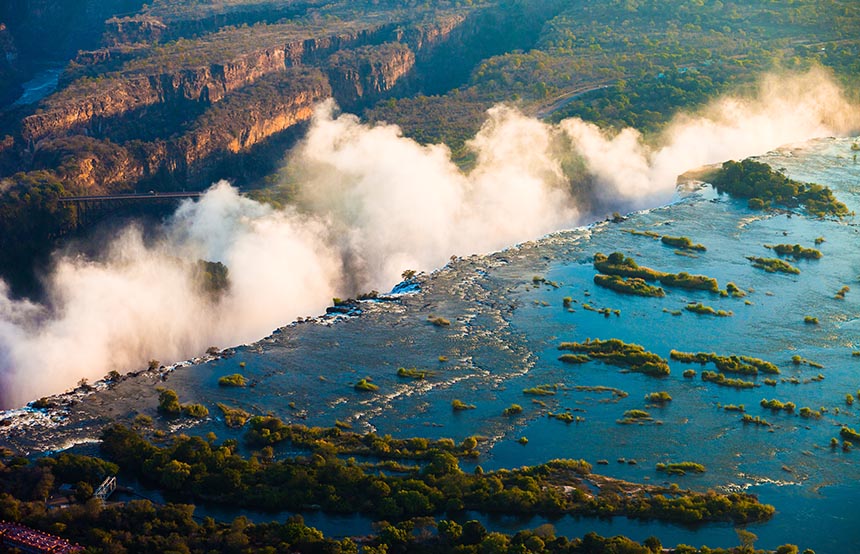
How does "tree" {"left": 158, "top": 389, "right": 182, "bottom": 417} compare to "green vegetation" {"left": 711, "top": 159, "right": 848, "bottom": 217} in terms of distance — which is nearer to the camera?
"tree" {"left": 158, "top": 389, "right": 182, "bottom": 417}

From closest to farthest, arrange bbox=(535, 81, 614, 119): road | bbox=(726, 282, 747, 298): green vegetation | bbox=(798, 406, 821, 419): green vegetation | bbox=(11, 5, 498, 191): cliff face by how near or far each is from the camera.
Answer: bbox=(798, 406, 821, 419): green vegetation
bbox=(726, 282, 747, 298): green vegetation
bbox=(11, 5, 498, 191): cliff face
bbox=(535, 81, 614, 119): road

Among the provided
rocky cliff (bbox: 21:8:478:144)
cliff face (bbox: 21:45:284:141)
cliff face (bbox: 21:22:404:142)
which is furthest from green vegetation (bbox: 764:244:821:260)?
cliff face (bbox: 21:45:284:141)

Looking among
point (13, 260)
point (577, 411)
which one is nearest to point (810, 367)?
point (577, 411)

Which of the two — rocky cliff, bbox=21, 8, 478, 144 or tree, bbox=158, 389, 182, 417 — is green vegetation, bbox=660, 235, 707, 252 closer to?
tree, bbox=158, 389, 182, 417

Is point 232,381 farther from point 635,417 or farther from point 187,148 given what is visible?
point 187,148

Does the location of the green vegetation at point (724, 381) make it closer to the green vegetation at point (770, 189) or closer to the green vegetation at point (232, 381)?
the green vegetation at point (232, 381)

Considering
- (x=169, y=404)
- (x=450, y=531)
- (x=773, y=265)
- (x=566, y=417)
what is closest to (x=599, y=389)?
(x=566, y=417)

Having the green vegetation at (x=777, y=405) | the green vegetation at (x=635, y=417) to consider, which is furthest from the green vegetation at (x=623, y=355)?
the green vegetation at (x=777, y=405)
